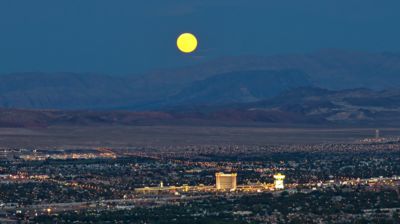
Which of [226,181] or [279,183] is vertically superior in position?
[226,181]

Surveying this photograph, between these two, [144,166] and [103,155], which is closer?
[144,166]

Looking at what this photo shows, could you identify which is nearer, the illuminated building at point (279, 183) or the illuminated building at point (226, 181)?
the illuminated building at point (279, 183)

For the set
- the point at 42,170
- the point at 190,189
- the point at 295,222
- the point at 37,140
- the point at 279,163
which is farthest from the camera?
the point at 37,140

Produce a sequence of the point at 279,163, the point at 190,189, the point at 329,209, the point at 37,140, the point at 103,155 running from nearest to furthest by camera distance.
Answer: the point at 329,209
the point at 190,189
the point at 279,163
the point at 103,155
the point at 37,140

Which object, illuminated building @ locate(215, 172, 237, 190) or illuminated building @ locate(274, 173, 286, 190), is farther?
illuminated building @ locate(215, 172, 237, 190)

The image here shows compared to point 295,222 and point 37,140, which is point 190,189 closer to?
point 295,222

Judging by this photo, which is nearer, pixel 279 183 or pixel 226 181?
pixel 279 183

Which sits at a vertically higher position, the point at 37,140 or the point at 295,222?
the point at 37,140

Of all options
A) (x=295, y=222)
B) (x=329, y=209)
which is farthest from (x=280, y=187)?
(x=295, y=222)
